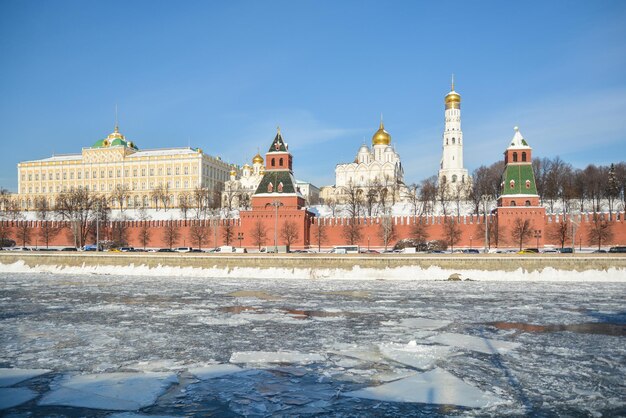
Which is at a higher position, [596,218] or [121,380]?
[596,218]

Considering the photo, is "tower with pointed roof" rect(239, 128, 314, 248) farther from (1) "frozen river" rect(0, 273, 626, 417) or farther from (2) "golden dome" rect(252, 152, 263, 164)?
(2) "golden dome" rect(252, 152, 263, 164)

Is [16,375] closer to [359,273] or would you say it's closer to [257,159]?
[359,273]

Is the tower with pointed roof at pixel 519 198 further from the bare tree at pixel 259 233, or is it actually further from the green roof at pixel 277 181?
the bare tree at pixel 259 233

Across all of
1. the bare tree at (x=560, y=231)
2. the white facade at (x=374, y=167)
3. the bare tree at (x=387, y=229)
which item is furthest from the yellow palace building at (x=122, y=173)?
the bare tree at (x=560, y=231)

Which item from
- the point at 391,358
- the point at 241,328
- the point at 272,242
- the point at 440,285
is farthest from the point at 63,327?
the point at 272,242

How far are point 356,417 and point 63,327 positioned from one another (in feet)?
31.9

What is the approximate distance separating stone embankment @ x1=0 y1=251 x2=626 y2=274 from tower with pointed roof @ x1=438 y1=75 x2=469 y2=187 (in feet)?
164

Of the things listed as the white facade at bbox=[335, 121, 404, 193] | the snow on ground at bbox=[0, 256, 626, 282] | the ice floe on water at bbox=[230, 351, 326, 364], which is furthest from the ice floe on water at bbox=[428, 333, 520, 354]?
the white facade at bbox=[335, 121, 404, 193]

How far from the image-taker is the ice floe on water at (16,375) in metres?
8.72

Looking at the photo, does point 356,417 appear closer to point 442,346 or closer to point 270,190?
point 442,346

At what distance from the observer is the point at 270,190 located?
157ft

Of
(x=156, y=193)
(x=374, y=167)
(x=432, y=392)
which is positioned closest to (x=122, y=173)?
(x=156, y=193)

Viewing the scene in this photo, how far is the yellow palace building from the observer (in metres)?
90.4

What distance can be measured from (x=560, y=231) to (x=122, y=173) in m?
72.8
